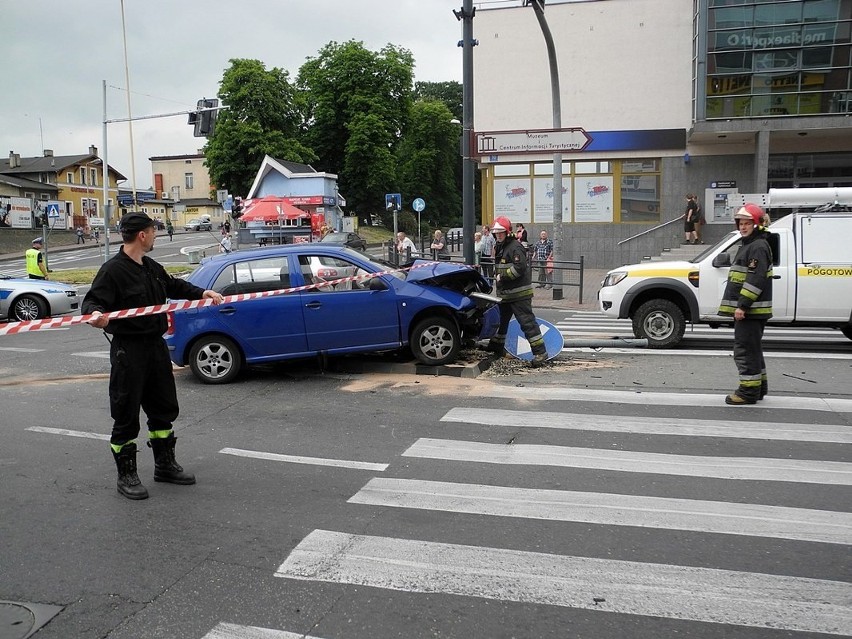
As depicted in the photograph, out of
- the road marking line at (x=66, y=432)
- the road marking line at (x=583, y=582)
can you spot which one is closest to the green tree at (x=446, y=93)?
the road marking line at (x=66, y=432)

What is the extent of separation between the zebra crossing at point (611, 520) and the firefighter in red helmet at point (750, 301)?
327mm

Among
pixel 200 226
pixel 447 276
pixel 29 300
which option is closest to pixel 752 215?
pixel 447 276

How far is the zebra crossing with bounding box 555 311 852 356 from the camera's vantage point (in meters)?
11.2

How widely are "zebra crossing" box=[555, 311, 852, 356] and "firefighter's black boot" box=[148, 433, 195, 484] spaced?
6700 millimetres

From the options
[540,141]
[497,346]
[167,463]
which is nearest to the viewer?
[167,463]

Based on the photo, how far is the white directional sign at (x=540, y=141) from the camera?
15977mm

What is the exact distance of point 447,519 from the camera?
4.72 m

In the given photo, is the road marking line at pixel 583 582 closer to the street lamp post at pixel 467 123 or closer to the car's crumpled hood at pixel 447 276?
the car's crumpled hood at pixel 447 276

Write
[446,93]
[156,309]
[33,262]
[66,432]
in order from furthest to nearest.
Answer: [446,93] < [33,262] < [66,432] < [156,309]

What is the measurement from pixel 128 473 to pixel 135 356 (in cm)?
84

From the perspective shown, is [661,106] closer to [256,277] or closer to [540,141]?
[540,141]

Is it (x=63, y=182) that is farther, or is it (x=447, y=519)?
(x=63, y=182)

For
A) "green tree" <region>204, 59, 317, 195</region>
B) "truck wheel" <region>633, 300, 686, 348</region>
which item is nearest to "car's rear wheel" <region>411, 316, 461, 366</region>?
"truck wheel" <region>633, 300, 686, 348</region>

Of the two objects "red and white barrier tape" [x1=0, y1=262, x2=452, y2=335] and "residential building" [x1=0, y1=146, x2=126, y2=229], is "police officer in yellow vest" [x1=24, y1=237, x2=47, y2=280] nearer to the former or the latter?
"red and white barrier tape" [x1=0, y1=262, x2=452, y2=335]
